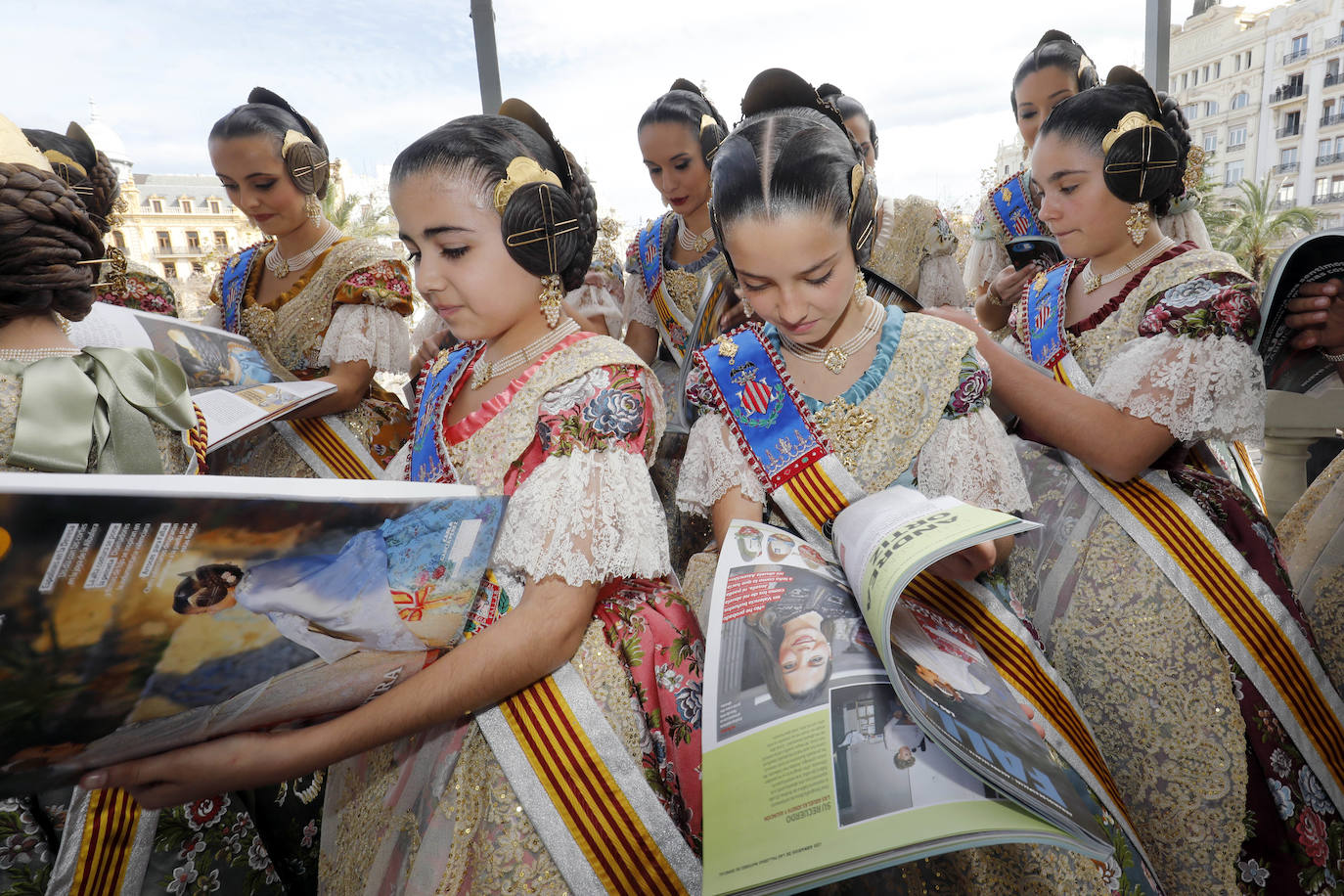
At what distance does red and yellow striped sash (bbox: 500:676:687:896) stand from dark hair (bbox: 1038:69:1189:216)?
1.52 metres

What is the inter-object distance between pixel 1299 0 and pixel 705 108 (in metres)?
18.2

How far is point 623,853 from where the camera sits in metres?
1.05

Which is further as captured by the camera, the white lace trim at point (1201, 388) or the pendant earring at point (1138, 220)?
the pendant earring at point (1138, 220)

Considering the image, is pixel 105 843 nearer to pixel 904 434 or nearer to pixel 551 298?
pixel 551 298

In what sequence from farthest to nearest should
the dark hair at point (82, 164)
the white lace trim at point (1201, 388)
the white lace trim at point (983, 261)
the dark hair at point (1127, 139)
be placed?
Result: the white lace trim at point (983, 261) → the dark hair at point (82, 164) → the dark hair at point (1127, 139) → the white lace trim at point (1201, 388)

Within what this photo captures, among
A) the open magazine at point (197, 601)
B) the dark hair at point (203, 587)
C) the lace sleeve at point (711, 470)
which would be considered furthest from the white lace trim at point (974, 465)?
the dark hair at point (203, 587)

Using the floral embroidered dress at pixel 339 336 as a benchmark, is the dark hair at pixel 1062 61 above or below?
above

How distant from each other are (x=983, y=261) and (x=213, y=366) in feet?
9.08

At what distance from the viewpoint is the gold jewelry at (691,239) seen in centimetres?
258

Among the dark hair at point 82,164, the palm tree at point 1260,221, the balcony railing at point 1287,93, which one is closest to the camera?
the dark hair at point 82,164

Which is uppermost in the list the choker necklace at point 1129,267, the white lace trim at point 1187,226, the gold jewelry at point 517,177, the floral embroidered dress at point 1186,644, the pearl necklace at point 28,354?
the gold jewelry at point 517,177

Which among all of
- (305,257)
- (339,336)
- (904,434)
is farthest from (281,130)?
(904,434)

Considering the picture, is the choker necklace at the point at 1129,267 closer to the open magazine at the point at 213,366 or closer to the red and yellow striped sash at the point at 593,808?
the red and yellow striped sash at the point at 593,808

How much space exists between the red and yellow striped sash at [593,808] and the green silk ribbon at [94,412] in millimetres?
698
